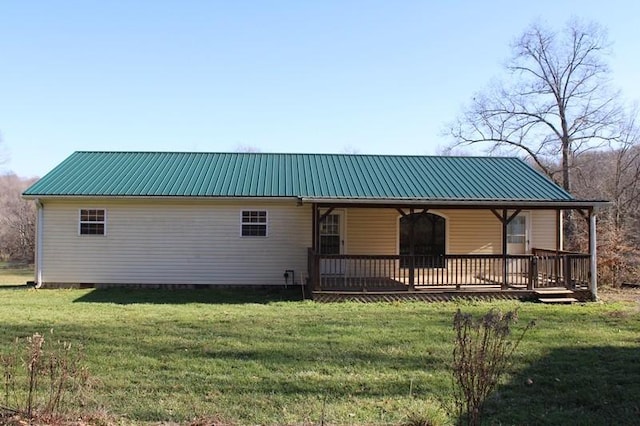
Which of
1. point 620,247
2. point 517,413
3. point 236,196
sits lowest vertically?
point 517,413

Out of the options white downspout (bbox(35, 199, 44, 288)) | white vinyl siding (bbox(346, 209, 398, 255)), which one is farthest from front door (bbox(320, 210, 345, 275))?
white downspout (bbox(35, 199, 44, 288))

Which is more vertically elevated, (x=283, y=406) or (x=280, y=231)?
(x=280, y=231)

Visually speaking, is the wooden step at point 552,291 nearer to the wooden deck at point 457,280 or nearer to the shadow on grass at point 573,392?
the wooden deck at point 457,280

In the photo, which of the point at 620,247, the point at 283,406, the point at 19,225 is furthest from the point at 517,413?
the point at 19,225

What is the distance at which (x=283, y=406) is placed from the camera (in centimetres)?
522

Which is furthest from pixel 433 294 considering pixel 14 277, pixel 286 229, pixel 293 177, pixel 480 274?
pixel 14 277

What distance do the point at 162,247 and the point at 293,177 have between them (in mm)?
4464

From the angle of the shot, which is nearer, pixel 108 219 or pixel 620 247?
pixel 108 219

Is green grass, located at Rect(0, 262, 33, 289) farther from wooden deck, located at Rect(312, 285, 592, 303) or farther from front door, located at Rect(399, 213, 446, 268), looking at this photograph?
front door, located at Rect(399, 213, 446, 268)

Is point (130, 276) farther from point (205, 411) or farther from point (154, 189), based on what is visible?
point (205, 411)

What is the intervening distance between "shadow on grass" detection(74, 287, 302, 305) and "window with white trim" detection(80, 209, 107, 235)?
177 centimetres

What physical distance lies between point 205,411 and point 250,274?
A: 34.7ft

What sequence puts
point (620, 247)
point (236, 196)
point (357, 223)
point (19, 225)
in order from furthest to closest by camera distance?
point (19, 225) → point (620, 247) → point (357, 223) → point (236, 196)

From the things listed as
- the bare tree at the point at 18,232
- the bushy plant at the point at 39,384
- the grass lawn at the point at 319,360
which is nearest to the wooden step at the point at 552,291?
the grass lawn at the point at 319,360
